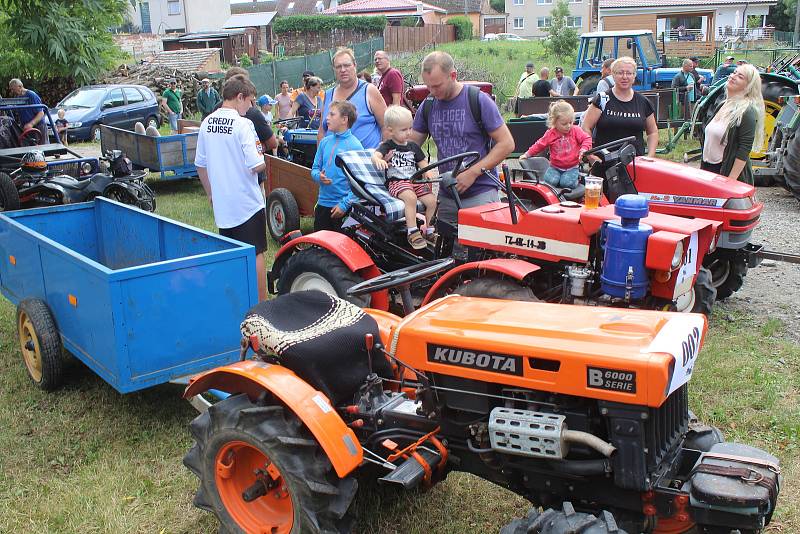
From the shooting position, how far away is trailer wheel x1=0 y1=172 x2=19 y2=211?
32.0 feet

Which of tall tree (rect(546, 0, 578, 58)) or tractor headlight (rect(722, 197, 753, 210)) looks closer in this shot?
tractor headlight (rect(722, 197, 753, 210))

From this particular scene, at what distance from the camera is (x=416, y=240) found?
17.5ft

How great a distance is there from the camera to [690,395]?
182 inches

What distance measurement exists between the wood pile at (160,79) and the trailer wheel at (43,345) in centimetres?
2180

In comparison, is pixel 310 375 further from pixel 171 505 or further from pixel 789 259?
pixel 789 259

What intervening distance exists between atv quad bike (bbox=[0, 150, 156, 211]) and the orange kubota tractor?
7313 mm

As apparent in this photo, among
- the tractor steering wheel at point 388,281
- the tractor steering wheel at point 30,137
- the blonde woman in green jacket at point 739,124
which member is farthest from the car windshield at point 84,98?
the tractor steering wheel at point 388,281

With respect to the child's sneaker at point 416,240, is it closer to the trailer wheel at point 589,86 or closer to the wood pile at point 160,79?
the trailer wheel at point 589,86

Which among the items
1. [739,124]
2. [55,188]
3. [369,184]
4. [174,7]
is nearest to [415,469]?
[369,184]

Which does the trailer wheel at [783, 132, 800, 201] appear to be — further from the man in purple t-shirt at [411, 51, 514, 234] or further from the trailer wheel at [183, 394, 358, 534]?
the trailer wheel at [183, 394, 358, 534]

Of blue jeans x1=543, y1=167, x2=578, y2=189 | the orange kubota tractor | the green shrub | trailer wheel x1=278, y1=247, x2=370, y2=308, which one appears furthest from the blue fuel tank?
the green shrub

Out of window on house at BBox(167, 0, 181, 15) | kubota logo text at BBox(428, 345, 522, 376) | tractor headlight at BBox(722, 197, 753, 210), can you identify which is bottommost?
tractor headlight at BBox(722, 197, 753, 210)

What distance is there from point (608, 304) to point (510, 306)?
1.48 meters

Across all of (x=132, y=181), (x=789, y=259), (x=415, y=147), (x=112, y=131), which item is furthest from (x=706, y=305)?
(x=112, y=131)
